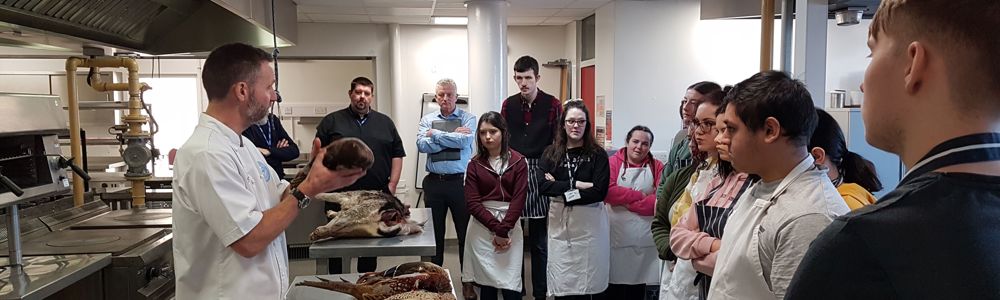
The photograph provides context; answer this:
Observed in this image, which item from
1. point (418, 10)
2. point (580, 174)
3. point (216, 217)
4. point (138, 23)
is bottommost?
point (580, 174)

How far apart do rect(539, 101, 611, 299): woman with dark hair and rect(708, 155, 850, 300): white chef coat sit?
191 cm

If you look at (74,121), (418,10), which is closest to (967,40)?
(74,121)

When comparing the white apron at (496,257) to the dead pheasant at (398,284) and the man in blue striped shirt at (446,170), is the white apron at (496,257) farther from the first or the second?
the dead pheasant at (398,284)

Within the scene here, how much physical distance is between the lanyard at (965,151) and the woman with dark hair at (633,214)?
8.68ft

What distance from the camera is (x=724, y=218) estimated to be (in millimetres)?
1622

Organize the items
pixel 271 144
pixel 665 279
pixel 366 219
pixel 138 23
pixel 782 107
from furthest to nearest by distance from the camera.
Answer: pixel 271 144 < pixel 138 23 < pixel 665 279 < pixel 366 219 < pixel 782 107

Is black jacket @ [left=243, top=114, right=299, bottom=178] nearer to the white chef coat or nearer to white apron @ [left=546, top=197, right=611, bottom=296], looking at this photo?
white apron @ [left=546, top=197, right=611, bottom=296]

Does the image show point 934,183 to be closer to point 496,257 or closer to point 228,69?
point 228,69

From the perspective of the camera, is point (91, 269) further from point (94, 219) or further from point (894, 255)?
point (894, 255)

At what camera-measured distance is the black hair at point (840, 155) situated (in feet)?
4.77

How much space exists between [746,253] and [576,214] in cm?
204

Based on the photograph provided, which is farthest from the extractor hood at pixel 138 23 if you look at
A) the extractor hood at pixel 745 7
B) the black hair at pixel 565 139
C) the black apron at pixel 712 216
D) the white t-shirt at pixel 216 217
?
the extractor hood at pixel 745 7

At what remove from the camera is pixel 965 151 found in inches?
22.5

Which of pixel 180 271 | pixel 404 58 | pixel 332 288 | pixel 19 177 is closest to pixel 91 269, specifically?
pixel 19 177
